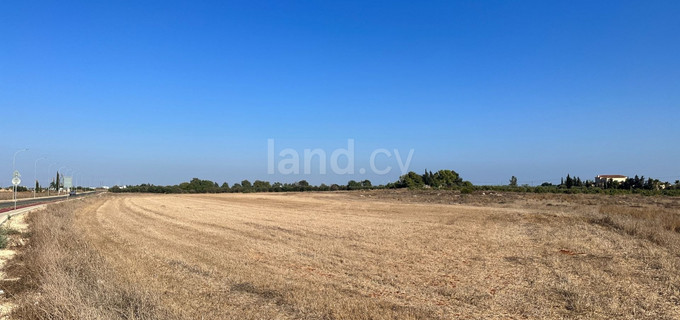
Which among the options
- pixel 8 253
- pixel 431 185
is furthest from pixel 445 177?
pixel 8 253

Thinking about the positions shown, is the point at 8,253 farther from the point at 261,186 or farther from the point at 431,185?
the point at 261,186

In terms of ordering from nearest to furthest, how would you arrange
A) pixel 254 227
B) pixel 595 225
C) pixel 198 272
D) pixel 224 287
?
pixel 224 287 → pixel 198 272 → pixel 595 225 → pixel 254 227

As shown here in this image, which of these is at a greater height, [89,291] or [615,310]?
[89,291]

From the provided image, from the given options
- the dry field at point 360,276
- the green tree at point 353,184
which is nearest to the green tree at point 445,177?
the green tree at point 353,184

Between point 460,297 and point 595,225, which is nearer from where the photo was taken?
point 460,297

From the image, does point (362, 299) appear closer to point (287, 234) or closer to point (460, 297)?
point (460, 297)

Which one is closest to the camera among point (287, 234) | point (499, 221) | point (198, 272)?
point (198, 272)

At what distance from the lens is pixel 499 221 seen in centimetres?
2425

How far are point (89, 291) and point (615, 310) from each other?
8.53 metres

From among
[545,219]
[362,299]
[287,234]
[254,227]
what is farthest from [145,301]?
[545,219]

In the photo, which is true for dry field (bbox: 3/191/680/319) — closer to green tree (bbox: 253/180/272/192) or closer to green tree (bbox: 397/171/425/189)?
green tree (bbox: 397/171/425/189)

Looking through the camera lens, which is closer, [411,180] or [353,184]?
[411,180]

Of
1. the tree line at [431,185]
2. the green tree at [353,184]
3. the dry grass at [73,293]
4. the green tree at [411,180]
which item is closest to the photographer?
the dry grass at [73,293]

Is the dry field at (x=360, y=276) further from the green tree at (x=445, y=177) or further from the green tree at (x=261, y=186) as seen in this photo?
the green tree at (x=261, y=186)
